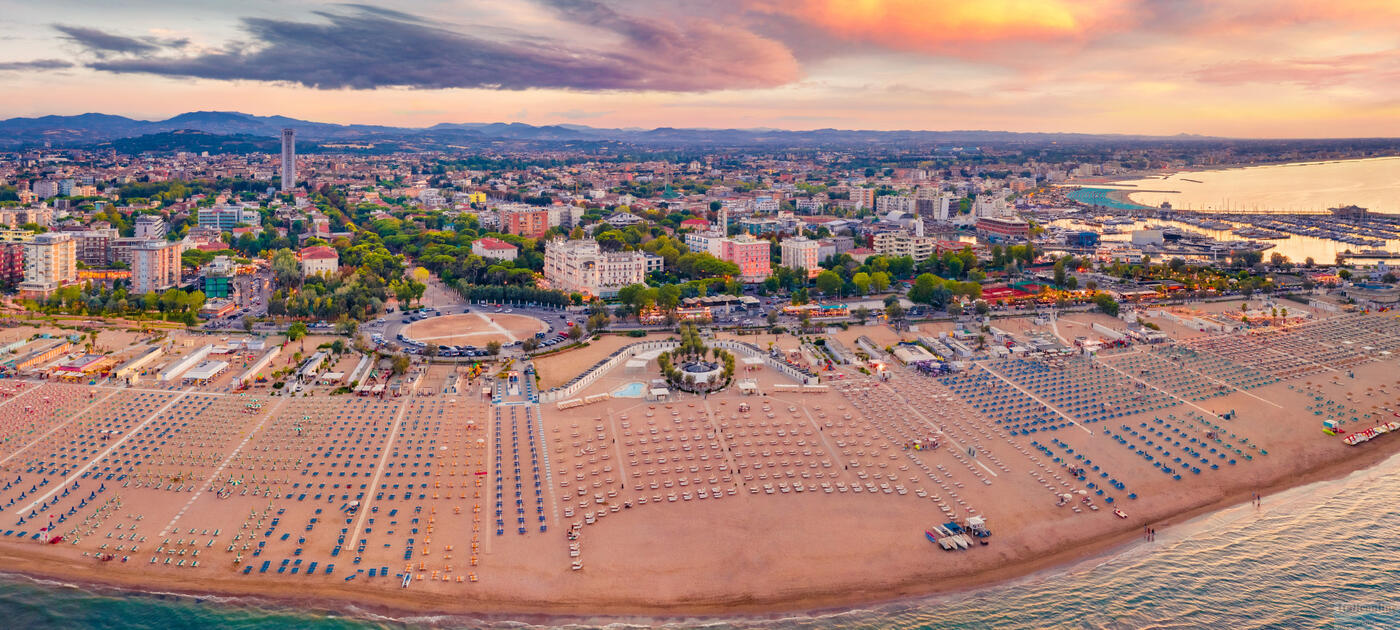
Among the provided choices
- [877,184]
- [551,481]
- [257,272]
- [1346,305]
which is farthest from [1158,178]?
[551,481]

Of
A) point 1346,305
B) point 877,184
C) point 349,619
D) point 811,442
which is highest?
point 877,184

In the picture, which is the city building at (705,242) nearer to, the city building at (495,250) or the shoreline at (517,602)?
the city building at (495,250)

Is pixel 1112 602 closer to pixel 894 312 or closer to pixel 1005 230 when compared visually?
pixel 894 312

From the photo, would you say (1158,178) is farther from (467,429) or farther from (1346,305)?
(467,429)

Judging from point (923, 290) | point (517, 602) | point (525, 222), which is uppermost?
point (525, 222)

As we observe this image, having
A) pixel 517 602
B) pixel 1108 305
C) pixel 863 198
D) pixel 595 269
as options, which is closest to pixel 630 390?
pixel 517 602

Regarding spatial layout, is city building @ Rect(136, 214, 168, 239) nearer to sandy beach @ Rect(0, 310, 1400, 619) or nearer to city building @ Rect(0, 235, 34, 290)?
city building @ Rect(0, 235, 34, 290)
